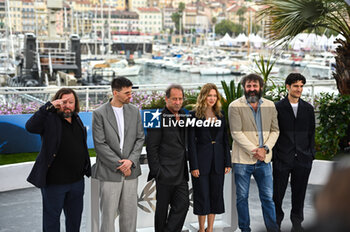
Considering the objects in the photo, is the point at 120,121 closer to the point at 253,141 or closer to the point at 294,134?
the point at 253,141

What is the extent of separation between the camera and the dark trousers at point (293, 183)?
3533mm

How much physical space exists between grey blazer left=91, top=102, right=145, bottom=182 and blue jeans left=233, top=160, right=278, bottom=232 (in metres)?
0.80

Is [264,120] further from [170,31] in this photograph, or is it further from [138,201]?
[170,31]

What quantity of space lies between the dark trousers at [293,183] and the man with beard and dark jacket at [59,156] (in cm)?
153

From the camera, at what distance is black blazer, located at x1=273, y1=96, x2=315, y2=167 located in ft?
11.5

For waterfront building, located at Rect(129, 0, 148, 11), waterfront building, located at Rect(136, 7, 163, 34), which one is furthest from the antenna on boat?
waterfront building, located at Rect(136, 7, 163, 34)

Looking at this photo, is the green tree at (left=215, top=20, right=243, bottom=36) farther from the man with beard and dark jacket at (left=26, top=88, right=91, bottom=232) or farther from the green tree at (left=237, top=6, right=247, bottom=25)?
the man with beard and dark jacket at (left=26, top=88, right=91, bottom=232)

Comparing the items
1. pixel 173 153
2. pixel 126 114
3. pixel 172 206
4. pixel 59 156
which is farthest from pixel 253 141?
pixel 59 156

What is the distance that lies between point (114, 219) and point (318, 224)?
2842mm

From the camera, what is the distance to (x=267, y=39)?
5676mm

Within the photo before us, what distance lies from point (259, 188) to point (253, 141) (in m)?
0.36

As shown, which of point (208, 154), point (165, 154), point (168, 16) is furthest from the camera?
point (168, 16)

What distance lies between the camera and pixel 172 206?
128 inches

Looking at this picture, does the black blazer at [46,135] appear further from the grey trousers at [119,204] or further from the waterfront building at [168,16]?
the waterfront building at [168,16]
